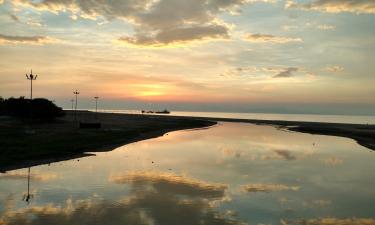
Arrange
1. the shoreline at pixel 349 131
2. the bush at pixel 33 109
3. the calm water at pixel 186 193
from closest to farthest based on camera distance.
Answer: the calm water at pixel 186 193 < the shoreline at pixel 349 131 < the bush at pixel 33 109

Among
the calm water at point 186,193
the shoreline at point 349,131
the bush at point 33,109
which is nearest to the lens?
the calm water at point 186,193

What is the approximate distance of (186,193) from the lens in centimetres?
2341

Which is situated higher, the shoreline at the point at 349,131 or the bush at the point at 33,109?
the bush at the point at 33,109

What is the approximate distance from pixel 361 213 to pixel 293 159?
2409 centimetres

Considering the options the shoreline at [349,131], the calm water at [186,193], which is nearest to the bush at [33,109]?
the calm water at [186,193]

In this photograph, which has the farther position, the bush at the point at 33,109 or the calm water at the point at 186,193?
the bush at the point at 33,109

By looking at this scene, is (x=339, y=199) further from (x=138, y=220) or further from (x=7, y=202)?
(x=7, y=202)

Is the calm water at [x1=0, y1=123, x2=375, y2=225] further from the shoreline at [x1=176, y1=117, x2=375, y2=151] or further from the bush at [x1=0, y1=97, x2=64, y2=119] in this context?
the bush at [x1=0, y1=97, x2=64, y2=119]

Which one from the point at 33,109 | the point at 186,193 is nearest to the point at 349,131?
the point at 33,109

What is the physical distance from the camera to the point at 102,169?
31328 millimetres

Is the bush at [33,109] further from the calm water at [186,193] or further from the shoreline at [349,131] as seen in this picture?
the shoreline at [349,131]

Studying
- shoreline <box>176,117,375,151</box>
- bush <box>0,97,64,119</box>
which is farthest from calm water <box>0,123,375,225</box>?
bush <box>0,97,64,119</box>

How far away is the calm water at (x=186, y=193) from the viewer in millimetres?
18000

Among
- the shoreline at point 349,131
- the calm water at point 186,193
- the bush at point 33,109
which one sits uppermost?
the bush at point 33,109
